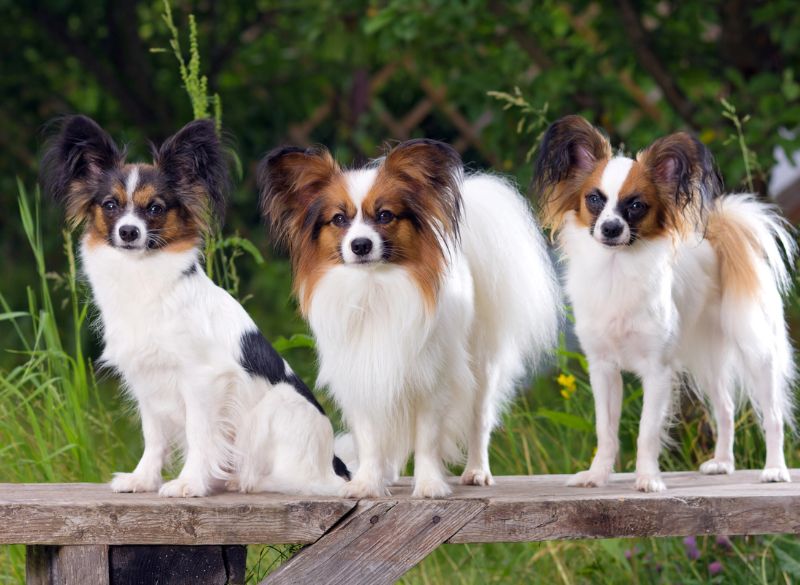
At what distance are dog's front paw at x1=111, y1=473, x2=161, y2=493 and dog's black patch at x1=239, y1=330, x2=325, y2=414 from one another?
0.34 metres

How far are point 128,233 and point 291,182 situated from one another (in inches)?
15.1

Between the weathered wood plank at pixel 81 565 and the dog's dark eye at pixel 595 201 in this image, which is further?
the dog's dark eye at pixel 595 201

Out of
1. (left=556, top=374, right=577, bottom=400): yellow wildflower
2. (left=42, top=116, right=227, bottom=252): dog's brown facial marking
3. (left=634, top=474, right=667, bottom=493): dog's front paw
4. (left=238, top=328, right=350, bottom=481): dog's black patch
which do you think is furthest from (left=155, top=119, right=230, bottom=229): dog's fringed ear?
(left=556, top=374, right=577, bottom=400): yellow wildflower

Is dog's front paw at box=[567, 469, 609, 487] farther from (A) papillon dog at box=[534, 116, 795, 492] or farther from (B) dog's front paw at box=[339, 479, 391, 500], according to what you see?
(B) dog's front paw at box=[339, 479, 391, 500]

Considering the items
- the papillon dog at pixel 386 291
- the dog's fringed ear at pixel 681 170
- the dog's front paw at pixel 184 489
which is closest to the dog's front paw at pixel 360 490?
the papillon dog at pixel 386 291

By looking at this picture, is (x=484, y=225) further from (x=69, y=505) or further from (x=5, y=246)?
(x=5, y=246)

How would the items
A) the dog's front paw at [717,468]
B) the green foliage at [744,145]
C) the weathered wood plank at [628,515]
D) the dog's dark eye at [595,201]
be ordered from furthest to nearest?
the green foliage at [744,145] < the dog's front paw at [717,468] < the dog's dark eye at [595,201] < the weathered wood plank at [628,515]

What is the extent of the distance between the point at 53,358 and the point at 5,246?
16.6ft

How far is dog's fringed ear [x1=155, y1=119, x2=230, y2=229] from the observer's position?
103 inches

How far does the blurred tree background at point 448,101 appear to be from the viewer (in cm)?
358

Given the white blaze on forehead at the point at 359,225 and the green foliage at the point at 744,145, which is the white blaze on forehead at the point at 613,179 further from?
the green foliage at the point at 744,145

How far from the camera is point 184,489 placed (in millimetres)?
2555

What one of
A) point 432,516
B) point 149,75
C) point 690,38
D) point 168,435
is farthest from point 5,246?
point 432,516

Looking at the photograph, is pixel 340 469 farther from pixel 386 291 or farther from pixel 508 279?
pixel 508 279
